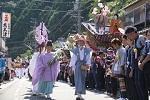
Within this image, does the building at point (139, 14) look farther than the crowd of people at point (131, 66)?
Yes

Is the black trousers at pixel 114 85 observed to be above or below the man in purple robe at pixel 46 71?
below

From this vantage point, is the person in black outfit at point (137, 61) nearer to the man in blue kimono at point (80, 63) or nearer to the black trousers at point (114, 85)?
the man in blue kimono at point (80, 63)

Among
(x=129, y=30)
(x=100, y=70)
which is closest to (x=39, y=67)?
(x=100, y=70)

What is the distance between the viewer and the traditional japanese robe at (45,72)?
55.3 feet

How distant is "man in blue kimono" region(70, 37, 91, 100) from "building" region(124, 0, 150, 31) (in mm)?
11640

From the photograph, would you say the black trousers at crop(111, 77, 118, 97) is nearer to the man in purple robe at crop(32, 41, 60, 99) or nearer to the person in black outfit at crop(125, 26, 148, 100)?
the man in purple robe at crop(32, 41, 60, 99)

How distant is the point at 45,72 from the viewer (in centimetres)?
1697

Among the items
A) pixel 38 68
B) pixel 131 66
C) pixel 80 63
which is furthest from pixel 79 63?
pixel 131 66

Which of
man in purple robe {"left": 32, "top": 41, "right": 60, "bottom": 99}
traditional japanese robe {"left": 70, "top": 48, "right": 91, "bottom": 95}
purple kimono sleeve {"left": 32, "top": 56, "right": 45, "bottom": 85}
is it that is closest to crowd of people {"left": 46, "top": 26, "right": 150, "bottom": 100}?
traditional japanese robe {"left": 70, "top": 48, "right": 91, "bottom": 95}

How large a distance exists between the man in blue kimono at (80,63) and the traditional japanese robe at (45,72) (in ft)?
6.08

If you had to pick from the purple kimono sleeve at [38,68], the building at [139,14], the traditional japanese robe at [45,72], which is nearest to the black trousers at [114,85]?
the traditional japanese robe at [45,72]

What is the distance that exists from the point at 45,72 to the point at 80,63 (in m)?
2.18

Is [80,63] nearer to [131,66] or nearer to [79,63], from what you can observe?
[79,63]

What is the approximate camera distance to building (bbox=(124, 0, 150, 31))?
87.3 ft
